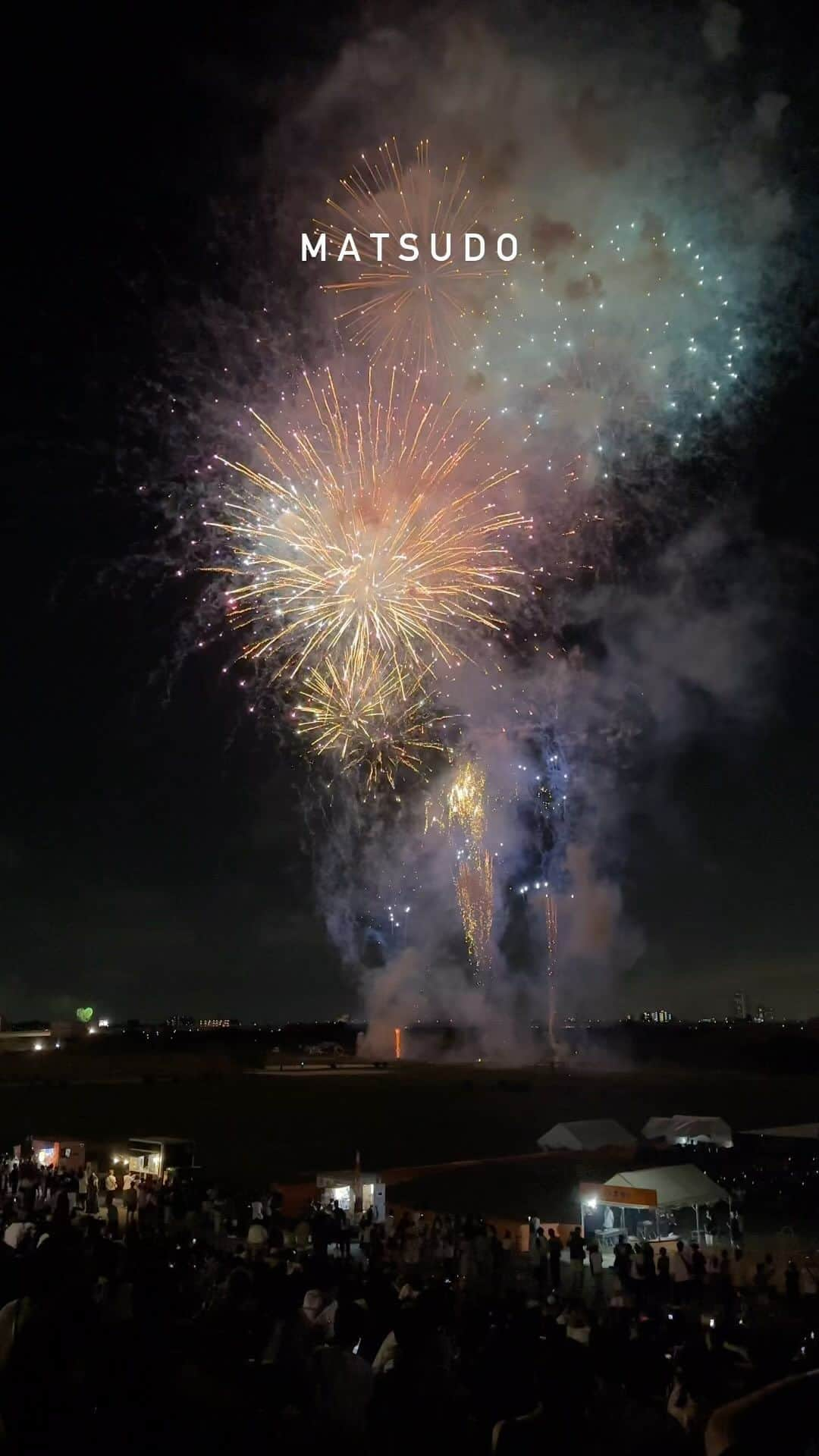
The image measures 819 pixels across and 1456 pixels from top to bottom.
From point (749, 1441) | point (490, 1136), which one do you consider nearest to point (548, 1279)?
point (749, 1441)

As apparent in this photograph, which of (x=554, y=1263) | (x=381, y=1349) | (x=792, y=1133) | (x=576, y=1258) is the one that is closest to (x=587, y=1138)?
(x=792, y=1133)

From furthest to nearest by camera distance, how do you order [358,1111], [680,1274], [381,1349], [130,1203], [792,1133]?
[358,1111], [792,1133], [130,1203], [680,1274], [381,1349]

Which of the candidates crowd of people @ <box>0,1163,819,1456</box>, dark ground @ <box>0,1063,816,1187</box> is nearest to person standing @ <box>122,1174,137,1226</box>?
crowd of people @ <box>0,1163,819,1456</box>

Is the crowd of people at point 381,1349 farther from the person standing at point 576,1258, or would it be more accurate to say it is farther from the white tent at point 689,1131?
the white tent at point 689,1131

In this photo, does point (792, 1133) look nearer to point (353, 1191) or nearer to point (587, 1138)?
point (587, 1138)

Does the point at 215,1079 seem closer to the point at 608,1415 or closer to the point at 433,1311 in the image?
the point at 433,1311

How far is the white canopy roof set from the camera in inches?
587

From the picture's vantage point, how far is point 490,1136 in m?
28.9

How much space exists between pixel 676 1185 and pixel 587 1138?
673 cm

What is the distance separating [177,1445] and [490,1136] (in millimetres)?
26419

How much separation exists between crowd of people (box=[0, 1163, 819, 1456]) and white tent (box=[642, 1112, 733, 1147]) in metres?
9.80

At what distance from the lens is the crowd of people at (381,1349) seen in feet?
13.5

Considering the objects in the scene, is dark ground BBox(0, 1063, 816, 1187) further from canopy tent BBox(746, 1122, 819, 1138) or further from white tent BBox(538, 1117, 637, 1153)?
canopy tent BBox(746, 1122, 819, 1138)

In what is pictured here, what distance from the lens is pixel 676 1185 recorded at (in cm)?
1518
